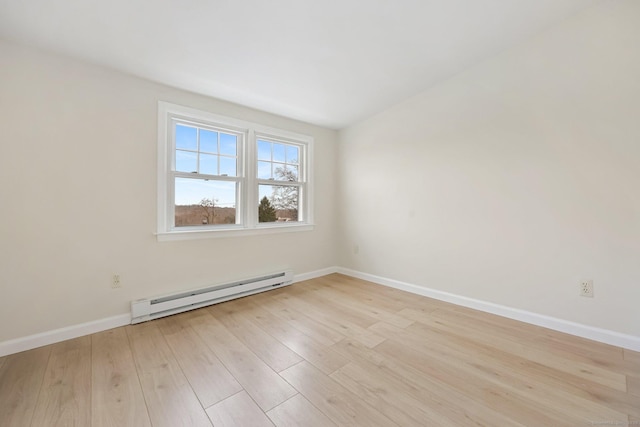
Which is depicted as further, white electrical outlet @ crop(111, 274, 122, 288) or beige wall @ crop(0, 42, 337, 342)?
white electrical outlet @ crop(111, 274, 122, 288)

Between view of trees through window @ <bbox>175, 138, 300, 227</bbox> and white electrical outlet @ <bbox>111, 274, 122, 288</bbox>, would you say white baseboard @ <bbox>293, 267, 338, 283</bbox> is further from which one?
white electrical outlet @ <bbox>111, 274, 122, 288</bbox>

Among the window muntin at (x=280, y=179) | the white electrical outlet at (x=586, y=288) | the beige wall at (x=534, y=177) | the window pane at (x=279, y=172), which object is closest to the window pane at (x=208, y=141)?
the window muntin at (x=280, y=179)

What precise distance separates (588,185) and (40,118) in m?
4.40

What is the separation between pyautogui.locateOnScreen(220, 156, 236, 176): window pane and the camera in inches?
118

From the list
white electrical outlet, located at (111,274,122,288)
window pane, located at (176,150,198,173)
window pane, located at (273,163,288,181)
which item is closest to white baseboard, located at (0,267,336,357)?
white electrical outlet, located at (111,274,122,288)

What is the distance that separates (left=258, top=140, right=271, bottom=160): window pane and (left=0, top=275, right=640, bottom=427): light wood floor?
1997mm

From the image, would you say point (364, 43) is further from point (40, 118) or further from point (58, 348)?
point (58, 348)

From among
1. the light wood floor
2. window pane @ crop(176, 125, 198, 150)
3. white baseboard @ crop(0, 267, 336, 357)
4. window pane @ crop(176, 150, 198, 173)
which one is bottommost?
the light wood floor

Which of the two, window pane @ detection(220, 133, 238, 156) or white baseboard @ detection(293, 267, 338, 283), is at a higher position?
window pane @ detection(220, 133, 238, 156)

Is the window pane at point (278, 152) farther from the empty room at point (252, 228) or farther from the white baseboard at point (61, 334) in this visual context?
the white baseboard at point (61, 334)

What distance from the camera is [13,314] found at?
190cm

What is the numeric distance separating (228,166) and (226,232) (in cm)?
79

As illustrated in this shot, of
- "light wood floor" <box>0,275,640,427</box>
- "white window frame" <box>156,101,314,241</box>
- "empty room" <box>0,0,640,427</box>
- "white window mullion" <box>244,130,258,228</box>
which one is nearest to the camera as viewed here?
"light wood floor" <box>0,275,640,427</box>

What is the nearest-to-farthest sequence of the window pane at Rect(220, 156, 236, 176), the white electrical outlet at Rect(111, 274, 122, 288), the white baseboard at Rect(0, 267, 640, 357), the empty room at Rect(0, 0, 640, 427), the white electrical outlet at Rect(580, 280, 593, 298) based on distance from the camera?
the empty room at Rect(0, 0, 640, 427), the white baseboard at Rect(0, 267, 640, 357), the white electrical outlet at Rect(580, 280, 593, 298), the white electrical outlet at Rect(111, 274, 122, 288), the window pane at Rect(220, 156, 236, 176)
